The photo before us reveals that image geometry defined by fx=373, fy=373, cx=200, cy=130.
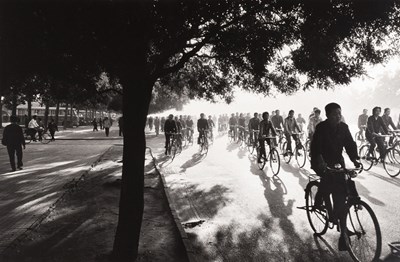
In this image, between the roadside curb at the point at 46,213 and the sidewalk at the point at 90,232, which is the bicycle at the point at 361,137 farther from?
the roadside curb at the point at 46,213

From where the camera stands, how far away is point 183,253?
4.70 metres

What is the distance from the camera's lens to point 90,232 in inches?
215

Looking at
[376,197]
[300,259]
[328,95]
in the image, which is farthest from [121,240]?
[328,95]

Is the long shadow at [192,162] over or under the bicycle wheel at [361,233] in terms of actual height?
under

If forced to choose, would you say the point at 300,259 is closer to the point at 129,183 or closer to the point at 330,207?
the point at 330,207

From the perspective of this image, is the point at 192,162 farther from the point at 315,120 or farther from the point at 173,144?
the point at 315,120

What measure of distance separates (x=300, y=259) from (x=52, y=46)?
13.4 feet

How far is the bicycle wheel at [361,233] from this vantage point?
14.1 ft

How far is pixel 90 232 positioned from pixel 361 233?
370cm

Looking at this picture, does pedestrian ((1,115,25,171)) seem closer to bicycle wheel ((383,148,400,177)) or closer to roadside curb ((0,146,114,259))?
roadside curb ((0,146,114,259))

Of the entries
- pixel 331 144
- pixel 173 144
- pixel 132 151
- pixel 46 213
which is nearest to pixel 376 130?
pixel 331 144

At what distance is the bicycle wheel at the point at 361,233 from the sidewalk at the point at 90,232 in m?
2.04

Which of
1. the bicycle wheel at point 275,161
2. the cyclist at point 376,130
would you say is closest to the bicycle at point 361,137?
the cyclist at point 376,130

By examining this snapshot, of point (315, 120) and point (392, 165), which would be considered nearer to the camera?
point (392, 165)
